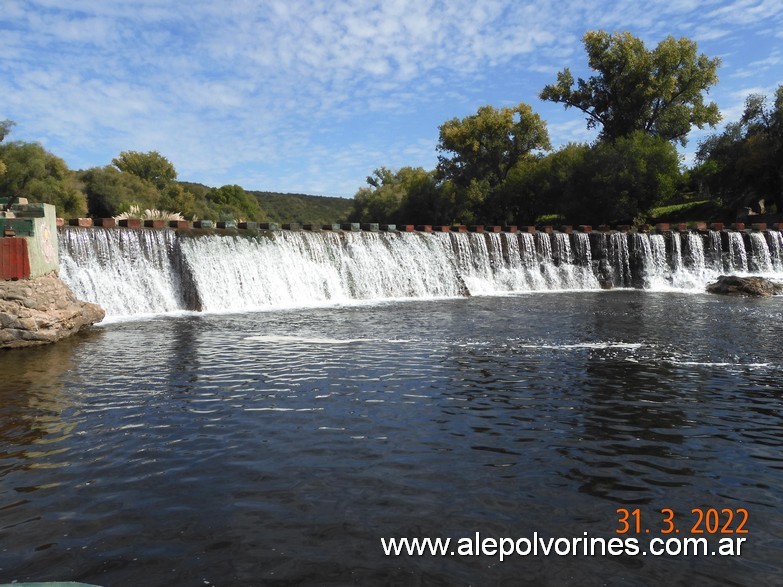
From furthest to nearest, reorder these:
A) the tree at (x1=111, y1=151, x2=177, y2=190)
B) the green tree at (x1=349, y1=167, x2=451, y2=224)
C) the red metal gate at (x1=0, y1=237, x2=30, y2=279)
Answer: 1. the tree at (x1=111, y1=151, x2=177, y2=190)
2. the green tree at (x1=349, y1=167, x2=451, y2=224)
3. the red metal gate at (x1=0, y1=237, x2=30, y2=279)

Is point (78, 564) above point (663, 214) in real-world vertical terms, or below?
below

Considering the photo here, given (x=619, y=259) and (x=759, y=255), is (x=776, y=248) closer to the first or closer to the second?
(x=759, y=255)

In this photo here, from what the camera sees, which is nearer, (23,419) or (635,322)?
(23,419)

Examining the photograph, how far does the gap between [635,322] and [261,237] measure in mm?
16552

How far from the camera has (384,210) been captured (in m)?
91.2

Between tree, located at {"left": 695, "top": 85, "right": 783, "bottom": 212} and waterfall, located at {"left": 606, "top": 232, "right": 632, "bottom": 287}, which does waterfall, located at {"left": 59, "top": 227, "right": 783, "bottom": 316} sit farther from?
tree, located at {"left": 695, "top": 85, "right": 783, "bottom": 212}

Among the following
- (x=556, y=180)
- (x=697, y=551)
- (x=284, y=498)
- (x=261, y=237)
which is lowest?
(x=697, y=551)

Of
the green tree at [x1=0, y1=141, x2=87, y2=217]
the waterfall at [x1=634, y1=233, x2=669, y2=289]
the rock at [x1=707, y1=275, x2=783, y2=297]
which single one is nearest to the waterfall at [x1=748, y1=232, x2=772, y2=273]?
the waterfall at [x1=634, y1=233, x2=669, y2=289]

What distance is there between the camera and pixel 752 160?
49.6 metres

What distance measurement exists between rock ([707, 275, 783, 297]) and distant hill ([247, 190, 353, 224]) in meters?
147

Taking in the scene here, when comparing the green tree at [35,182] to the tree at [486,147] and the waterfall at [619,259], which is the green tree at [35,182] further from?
the waterfall at [619,259]

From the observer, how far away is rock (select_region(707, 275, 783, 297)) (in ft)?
97.9

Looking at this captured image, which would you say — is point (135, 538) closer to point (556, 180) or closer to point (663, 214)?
point (556, 180)

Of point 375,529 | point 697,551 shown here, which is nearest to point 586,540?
point 697,551
